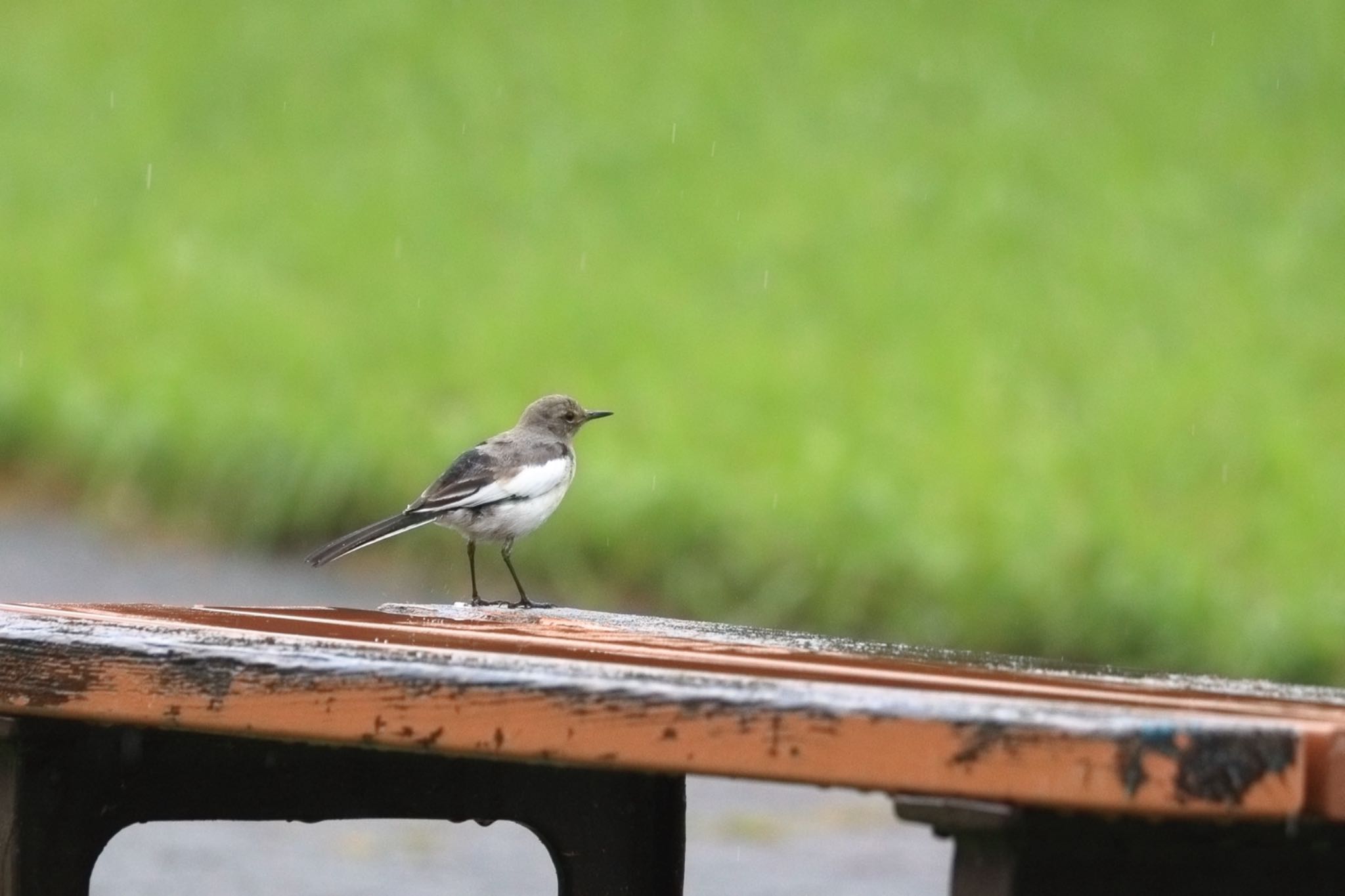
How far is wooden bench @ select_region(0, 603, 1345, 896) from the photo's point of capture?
6.01ft

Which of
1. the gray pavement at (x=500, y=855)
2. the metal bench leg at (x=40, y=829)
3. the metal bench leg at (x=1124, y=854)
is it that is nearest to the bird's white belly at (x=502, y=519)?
the gray pavement at (x=500, y=855)

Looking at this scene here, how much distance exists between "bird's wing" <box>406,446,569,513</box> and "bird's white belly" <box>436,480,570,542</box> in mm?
23

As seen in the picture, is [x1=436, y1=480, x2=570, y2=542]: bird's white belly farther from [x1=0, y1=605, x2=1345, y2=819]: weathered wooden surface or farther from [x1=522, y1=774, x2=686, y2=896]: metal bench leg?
[x1=0, y1=605, x2=1345, y2=819]: weathered wooden surface

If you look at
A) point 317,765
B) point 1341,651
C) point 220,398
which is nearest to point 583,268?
point 220,398

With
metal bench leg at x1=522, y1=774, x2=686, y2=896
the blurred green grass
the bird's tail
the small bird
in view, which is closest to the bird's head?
the small bird

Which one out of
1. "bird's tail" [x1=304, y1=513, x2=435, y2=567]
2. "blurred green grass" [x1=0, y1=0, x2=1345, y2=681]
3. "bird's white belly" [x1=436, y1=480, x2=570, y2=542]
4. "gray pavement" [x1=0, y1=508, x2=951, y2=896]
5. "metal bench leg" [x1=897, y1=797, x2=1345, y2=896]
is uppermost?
"blurred green grass" [x1=0, y1=0, x2=1345, y2=681]

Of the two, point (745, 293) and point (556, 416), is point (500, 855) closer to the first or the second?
point (556, 416)

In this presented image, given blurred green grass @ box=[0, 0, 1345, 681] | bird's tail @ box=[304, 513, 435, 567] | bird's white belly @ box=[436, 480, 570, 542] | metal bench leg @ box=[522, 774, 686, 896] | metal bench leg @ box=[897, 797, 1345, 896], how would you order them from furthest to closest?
blurred green grass @ box=[0, 0, 1345, 681] → bird's white belly @ box=[436, 480, 570, 542] → bird's tail @ box=[304, 513, 435, 567] → metal bench leg @ box=[522, 774, 686, 896] → metal bench leg @ box=[897, 797, 1345, 896]

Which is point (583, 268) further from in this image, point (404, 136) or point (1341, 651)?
point (1341, 651)

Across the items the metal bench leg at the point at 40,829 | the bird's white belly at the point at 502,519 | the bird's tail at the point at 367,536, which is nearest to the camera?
the metal bench leg at the point at 40,829

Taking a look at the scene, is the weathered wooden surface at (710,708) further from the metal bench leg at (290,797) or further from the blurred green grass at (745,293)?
the blurred green grass at (745,293)

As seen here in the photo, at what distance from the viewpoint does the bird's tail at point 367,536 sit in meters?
4.83

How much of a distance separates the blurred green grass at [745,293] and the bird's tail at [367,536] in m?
4.06

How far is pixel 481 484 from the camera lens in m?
5.73
